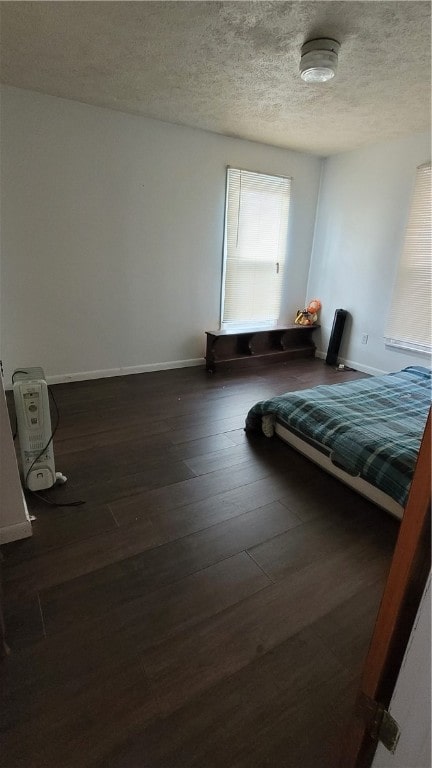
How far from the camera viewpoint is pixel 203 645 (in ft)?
4.11

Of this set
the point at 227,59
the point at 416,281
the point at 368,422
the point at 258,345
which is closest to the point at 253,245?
the point at 258,345

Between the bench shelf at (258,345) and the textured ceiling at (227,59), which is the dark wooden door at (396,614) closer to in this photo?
the textured ceiling at (227,59)

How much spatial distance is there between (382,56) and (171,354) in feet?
10.1

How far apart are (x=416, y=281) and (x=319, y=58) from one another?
7.80 ft

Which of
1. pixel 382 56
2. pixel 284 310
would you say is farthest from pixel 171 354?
pixel 382 56

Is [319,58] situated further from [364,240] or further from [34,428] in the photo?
[34,428]

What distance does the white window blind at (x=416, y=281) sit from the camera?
360 cm

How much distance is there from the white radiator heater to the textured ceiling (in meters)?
1.97

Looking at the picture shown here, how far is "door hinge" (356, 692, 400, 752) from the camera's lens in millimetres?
601

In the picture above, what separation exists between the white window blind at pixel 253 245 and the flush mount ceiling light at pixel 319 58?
1.86 m

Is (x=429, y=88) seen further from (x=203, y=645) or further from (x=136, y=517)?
(x=203, y=645)

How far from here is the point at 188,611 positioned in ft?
4.51

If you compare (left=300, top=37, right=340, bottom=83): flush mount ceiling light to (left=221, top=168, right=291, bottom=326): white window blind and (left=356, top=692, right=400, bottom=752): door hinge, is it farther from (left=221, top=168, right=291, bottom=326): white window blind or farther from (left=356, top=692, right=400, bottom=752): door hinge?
(left=356, top=692, right=400, bottom=752): door hinge

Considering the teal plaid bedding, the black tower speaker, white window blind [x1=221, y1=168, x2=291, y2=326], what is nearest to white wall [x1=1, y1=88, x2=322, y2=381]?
white window blind [x1=221, y1=168, x2=291, y2=326]
